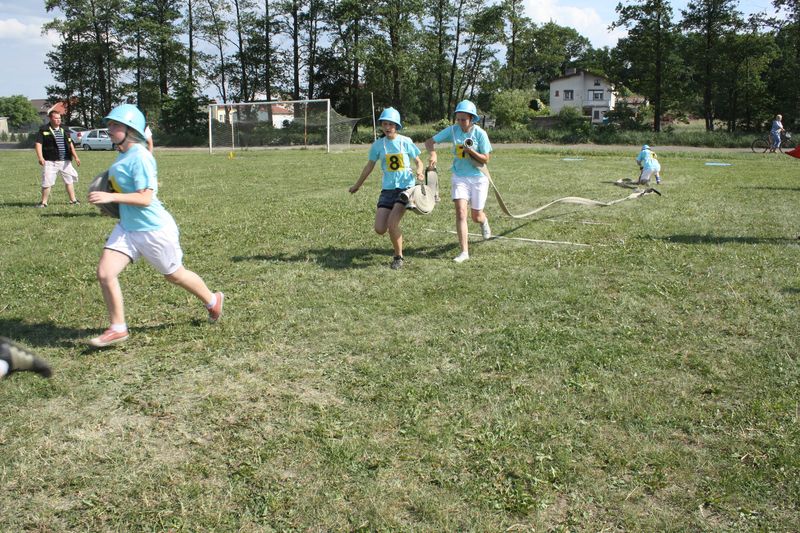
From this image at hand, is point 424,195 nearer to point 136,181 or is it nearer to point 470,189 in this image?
point 470,189

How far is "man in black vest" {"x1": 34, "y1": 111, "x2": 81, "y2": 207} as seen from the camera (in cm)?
1216

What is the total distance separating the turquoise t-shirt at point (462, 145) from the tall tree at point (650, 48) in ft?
135

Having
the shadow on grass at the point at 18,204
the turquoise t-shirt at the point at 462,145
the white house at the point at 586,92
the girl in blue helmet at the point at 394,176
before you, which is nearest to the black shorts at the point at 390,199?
the girl in blue helmet at the point at 394,176

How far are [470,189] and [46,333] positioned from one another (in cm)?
507

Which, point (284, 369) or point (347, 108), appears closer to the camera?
point (284, 369)

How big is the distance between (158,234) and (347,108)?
57867 mm

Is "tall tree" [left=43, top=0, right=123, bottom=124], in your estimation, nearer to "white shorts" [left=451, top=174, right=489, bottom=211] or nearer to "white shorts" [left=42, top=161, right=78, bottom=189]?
"white shorts" [left=42, top=161, right=78, bottom=189]

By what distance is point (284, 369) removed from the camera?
4668mm

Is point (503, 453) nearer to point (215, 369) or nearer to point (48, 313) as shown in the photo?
point (215, 369)

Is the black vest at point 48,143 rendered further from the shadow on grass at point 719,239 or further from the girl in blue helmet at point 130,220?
the shadow on grass at point 719,239

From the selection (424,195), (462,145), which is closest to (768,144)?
(462,145)

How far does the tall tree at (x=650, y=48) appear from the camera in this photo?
44312 mm

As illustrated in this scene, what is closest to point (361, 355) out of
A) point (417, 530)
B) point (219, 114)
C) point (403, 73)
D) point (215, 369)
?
point (215, 369)

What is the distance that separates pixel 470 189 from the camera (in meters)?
8.01
